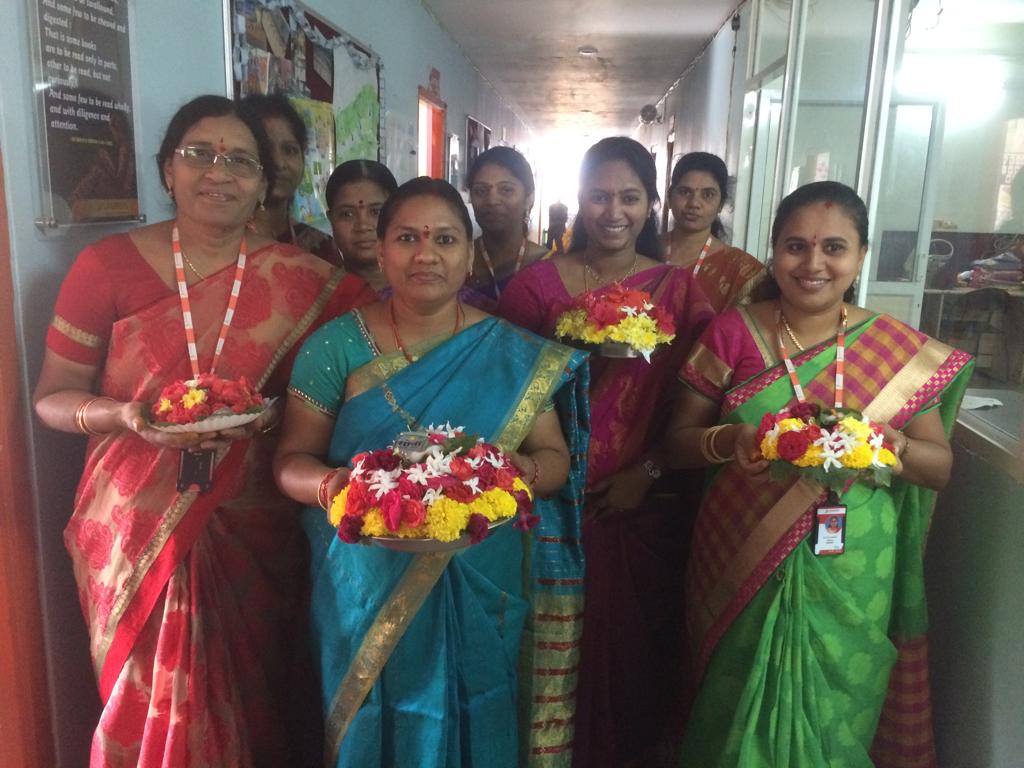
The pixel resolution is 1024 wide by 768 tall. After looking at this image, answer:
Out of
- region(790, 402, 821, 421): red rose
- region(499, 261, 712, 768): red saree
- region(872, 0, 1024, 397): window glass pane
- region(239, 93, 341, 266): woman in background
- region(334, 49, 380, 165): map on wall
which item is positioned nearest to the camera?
region(790, 402, 821, 421): red rose

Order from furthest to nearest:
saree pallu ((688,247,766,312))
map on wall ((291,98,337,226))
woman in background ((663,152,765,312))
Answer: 1. map on wall ((291,98,337,226))
2. woman in background ((663,152,765,312))
3. saree pallu ((688,247,766,312))

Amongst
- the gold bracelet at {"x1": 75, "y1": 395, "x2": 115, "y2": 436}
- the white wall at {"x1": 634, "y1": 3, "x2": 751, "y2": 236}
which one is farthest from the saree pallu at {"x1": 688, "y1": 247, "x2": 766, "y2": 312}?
the white wall at {"x1": 634, "y1": 3, "x2": 751, "y2": 236}

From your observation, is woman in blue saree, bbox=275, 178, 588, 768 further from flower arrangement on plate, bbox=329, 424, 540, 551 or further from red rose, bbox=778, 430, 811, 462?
red rose, bbox=778, 430, 811, 462

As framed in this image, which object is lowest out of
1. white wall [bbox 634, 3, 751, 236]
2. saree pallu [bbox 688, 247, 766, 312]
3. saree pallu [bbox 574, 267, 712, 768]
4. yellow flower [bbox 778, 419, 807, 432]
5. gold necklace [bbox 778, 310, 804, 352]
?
saree pallu [bbox 574, 267, 712, 768]

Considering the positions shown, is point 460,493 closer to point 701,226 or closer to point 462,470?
point 462,470

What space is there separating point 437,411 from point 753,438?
70 cm

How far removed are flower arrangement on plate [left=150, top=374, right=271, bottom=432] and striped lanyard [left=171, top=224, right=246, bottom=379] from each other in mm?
191

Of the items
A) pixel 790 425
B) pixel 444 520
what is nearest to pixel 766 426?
pixel 790 425

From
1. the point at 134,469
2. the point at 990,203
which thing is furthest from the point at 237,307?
the point at 990,203

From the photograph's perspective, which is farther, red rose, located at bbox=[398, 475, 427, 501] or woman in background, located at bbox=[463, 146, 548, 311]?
woman in background, located at bbox=[463, 146, 548, 311]

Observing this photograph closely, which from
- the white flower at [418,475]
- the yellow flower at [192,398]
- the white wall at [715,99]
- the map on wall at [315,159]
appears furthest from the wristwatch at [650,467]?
the white wall at [715,99]

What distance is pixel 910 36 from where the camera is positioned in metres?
4.36

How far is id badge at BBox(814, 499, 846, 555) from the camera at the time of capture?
188 cm

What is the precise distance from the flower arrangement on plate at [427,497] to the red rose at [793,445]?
53cm
